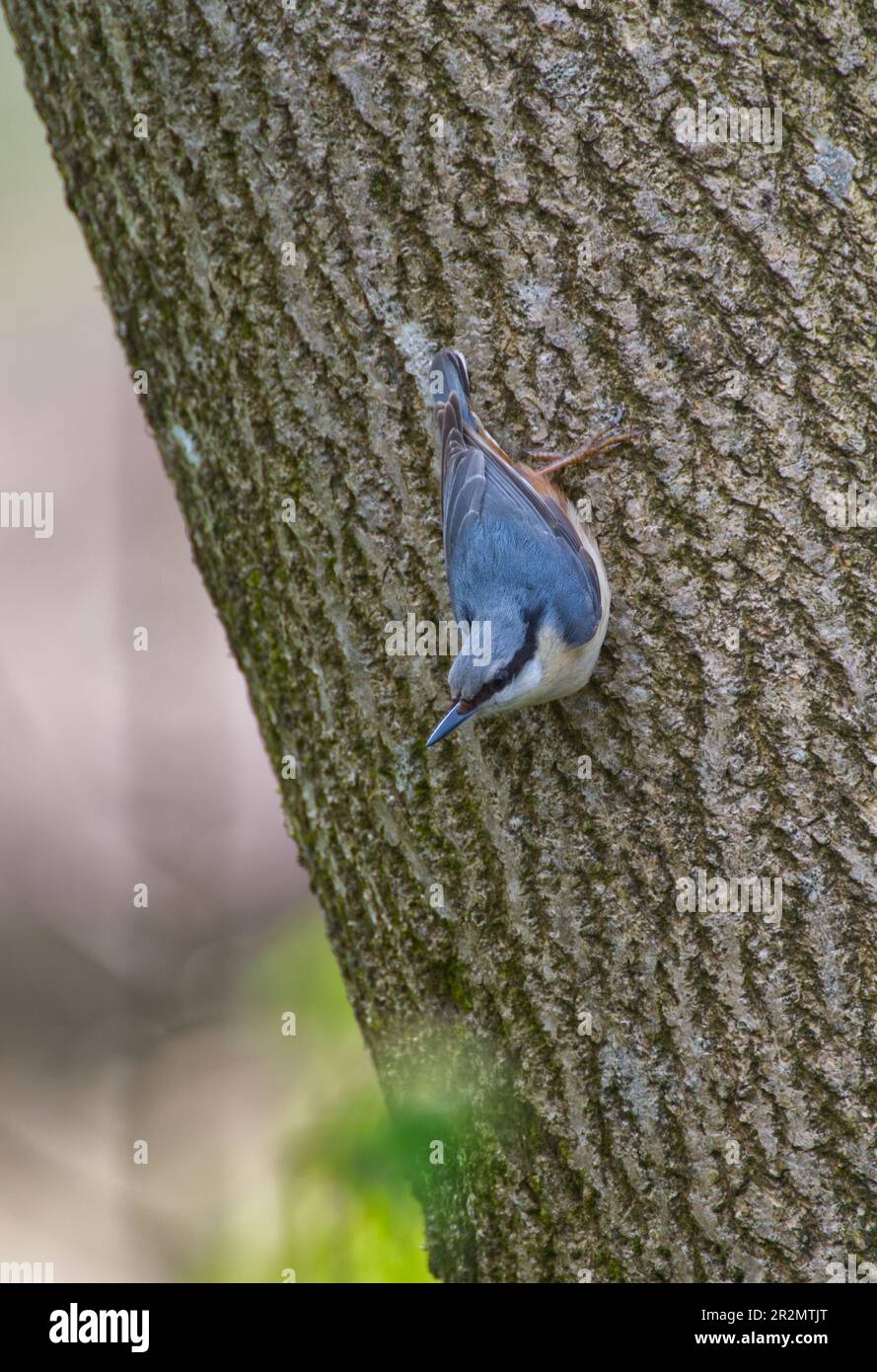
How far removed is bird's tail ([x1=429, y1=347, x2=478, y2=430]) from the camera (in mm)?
2273

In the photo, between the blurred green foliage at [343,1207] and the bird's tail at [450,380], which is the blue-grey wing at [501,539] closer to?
the bird's tail at [450,380]

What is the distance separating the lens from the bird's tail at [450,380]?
2.27m

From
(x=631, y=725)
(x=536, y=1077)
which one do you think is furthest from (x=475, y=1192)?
(x=631, y=725)

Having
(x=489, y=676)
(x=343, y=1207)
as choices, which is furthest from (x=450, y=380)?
(x=343, y=1207)

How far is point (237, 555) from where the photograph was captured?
258cm

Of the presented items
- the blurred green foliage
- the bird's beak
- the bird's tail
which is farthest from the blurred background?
the bird's tail

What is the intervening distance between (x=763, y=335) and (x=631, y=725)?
777mm

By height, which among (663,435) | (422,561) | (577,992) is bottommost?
(577,992)

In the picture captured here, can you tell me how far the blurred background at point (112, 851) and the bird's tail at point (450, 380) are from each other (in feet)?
8.45

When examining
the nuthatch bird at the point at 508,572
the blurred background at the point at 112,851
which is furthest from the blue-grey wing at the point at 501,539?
the blurred background at the point at 112,851

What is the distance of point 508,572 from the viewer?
8.23ft

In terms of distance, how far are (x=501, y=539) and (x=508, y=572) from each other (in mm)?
75

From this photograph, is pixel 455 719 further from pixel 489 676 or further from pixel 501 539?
pixel 501 539

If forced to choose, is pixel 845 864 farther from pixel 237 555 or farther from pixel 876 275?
pixel 237 555
